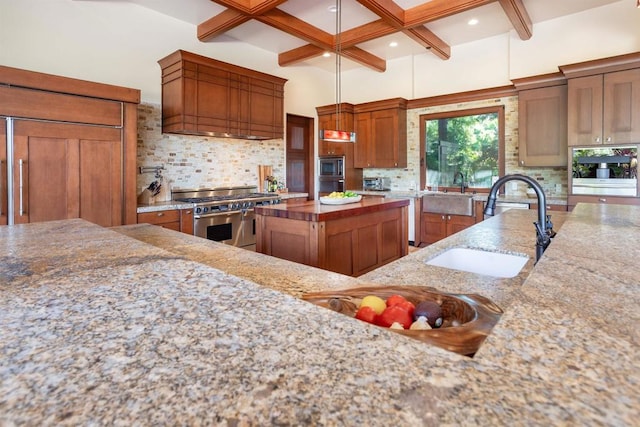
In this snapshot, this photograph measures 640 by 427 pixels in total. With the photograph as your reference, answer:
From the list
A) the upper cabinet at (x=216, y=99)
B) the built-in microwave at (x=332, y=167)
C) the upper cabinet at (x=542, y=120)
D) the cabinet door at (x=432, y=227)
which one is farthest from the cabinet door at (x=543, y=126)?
the upper cabinet at (x=216, y=99)

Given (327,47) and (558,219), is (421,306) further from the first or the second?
(327,47)

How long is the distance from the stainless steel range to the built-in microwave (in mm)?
1890

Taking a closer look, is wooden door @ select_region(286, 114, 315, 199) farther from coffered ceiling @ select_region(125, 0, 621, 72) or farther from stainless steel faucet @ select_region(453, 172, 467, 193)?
stainless steel faucet @ select_region(453, 172, 467, 193)

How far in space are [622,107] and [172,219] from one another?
5268 millimetres

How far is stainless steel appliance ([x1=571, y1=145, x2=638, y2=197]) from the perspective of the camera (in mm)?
3910

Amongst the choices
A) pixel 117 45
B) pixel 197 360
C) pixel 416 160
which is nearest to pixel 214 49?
pixel 117 45

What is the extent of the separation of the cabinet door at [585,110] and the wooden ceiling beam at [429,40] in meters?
1.93

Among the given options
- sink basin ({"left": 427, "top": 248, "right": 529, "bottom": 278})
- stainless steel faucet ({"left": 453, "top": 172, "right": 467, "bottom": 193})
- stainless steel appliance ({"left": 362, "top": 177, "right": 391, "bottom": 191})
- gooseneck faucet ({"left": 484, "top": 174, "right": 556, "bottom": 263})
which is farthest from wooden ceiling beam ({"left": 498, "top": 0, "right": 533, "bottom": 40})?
sink basin ({"left": 427, "top": 248, "right": 529, "bottom": 278})

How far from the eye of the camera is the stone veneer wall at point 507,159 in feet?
16.4

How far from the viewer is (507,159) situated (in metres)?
5.39

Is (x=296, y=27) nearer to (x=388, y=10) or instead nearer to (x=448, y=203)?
(x=388, y=10)

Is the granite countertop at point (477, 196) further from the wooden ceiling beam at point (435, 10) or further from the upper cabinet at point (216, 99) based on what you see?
the wooden ceiling beam at point (435, 10)

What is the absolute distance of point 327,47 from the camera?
17.1 feet

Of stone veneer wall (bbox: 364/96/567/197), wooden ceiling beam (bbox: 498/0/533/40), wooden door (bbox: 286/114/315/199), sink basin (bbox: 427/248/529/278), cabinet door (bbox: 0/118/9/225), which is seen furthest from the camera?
wooden door (bbox: 286/114/315/199)
